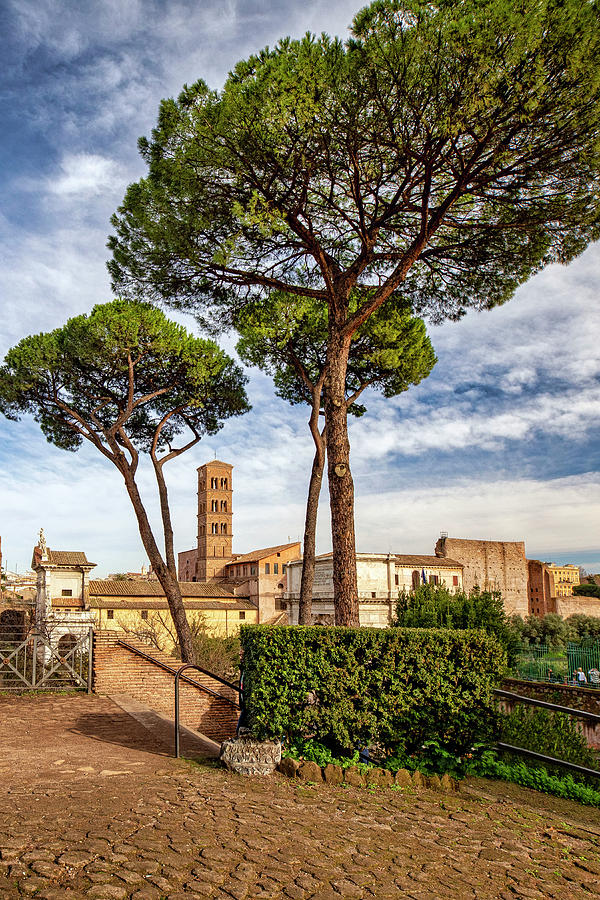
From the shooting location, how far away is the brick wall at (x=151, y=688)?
440 inches

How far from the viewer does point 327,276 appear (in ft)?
31.0

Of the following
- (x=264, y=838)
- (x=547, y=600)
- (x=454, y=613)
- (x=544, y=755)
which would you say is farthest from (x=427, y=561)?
(x=264, y=838)

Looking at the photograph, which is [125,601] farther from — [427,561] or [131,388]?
[131,388]

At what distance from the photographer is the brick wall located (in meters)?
11.2

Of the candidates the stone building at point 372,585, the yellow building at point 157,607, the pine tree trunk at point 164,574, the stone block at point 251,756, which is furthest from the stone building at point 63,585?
the stone block at point 251,756

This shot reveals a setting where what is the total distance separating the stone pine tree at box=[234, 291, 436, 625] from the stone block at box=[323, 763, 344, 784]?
238 inches

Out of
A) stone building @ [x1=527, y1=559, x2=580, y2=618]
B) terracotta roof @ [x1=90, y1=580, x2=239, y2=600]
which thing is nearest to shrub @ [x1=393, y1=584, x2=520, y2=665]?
terracotta roof @ [x1=90, y1=580, x2=239, y2=600]

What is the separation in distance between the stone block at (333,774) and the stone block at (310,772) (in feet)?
0.17

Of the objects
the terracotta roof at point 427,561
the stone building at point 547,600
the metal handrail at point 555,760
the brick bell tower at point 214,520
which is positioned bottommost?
the stone building at point 547,600

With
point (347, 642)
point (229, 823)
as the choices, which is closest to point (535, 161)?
point (347, 642)

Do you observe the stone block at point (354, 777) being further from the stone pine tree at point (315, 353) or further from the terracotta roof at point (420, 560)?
the terracotta roof at point (420, 560)

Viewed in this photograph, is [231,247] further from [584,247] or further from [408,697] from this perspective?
[408,697]

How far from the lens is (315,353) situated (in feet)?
46.8

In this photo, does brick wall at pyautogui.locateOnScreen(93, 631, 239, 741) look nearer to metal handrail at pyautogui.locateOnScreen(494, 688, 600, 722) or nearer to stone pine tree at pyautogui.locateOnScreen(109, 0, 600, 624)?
stone pine tree at pyautogui.locateOnScreen(109, 0, 600, 624)
